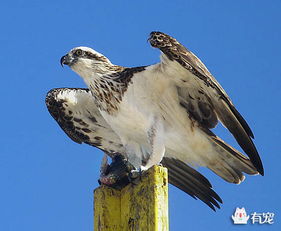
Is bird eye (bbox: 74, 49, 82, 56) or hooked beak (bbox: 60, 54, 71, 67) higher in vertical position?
bird eye (bbox: 74, 49, 82, 56)

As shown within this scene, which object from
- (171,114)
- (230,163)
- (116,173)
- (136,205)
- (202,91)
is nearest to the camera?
(136,205)

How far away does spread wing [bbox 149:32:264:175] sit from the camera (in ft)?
22.0

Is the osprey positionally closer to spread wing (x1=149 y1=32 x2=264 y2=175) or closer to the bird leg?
spread wing (x1=149 y1=32 x2=264 y2=175)

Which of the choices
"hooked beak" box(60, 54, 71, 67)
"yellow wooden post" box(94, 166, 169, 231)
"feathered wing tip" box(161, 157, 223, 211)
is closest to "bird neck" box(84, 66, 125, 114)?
"hooked beak" box(60, 54, 71, 67)

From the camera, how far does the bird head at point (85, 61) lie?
7598 mm

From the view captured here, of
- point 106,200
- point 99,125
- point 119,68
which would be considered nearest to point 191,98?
point 119,68

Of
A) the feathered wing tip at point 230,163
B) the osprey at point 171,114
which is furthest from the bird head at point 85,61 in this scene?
the feathered wing tip at point 230,163

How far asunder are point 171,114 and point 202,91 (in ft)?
1.46

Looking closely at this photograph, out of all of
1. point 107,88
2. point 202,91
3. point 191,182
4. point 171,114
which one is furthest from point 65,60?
→ point 191,182

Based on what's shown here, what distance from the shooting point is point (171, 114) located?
7320 millimetres

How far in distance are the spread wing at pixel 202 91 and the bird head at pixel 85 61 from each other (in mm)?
956

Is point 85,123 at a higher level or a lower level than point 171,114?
higher

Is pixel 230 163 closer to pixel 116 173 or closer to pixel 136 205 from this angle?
pixel 116 173

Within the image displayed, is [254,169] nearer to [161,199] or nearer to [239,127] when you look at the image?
[239,127]
